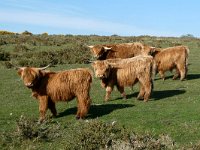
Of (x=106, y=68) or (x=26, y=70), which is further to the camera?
(x=106, y=68)

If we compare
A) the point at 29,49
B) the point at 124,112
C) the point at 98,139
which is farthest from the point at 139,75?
the point at 29,49

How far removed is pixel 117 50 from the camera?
21.0 meters

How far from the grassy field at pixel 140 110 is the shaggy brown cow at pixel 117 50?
4.44 ft

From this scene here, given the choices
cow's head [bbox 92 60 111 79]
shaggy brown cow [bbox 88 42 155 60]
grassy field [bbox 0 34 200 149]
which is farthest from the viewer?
shaggy brown cow [bbox 88 42 155 60]

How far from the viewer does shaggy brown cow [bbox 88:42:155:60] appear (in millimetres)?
20297

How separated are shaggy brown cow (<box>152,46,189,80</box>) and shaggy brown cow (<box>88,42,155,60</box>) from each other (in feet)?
2.53

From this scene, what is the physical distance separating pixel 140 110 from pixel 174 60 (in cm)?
690

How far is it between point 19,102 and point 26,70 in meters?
3.75

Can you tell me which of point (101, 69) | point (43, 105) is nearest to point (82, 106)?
point (43, 105)

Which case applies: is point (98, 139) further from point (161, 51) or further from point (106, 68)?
point (161, 51)

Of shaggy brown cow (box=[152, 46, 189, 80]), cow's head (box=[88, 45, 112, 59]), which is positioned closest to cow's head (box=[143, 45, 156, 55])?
shaggy brown cow (box=[152, 46, 189, 80])

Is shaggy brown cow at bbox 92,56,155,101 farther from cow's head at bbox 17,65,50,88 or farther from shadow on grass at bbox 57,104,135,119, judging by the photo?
cow's head at bbox 17,65,50,88

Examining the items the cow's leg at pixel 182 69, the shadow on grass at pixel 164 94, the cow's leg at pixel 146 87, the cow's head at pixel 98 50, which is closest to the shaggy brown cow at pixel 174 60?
the cow's leg at pixel 182 69

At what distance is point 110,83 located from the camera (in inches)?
615
